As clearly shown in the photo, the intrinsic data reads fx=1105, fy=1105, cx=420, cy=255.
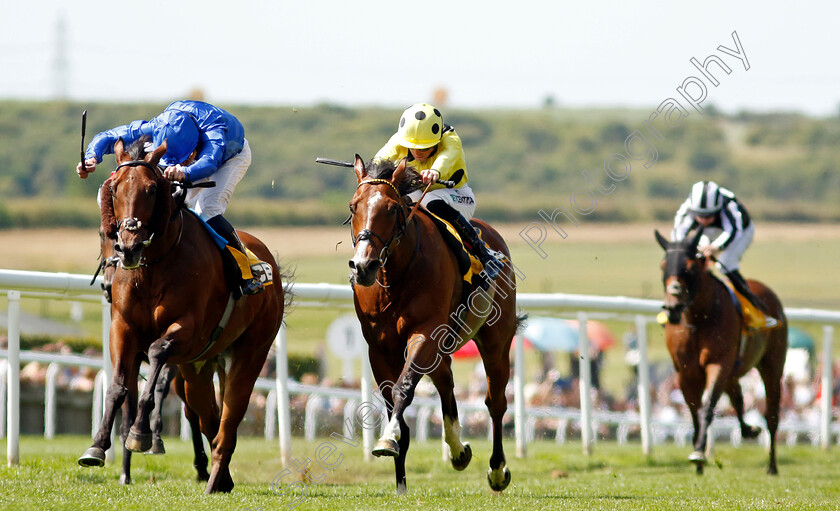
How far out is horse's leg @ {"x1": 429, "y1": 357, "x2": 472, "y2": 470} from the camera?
7066 mm

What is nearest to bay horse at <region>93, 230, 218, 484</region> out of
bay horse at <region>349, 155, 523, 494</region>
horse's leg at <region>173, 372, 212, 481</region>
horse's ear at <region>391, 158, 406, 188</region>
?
horse's leg at <region>173, 372, 212, 481</region>

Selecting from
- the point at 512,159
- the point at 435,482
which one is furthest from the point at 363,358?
the point at 512,159

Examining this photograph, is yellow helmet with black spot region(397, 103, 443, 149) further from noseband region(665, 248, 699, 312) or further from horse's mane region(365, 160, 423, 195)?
noseband region(665, 248, 699, 312)

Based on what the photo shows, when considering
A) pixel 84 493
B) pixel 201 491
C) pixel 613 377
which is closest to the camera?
pixel 84 493

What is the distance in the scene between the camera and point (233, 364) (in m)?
7.04

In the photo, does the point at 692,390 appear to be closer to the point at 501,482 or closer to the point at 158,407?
the point at 501,482

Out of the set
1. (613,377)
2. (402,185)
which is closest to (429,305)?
(402,185)

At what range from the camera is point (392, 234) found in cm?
628

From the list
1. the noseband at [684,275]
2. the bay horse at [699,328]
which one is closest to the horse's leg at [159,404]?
the bay horse at [699,328]

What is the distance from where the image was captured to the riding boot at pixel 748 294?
33.3 feet

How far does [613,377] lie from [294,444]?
24.4 metres

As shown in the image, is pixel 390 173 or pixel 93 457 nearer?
pixel 93 457

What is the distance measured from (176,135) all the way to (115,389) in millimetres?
1800

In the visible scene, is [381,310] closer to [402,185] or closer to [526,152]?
[402,185]
